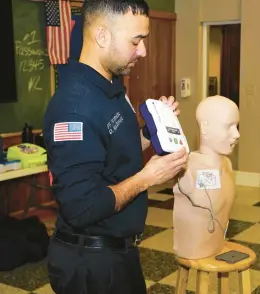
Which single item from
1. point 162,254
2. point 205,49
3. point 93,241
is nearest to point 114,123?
point 93,241

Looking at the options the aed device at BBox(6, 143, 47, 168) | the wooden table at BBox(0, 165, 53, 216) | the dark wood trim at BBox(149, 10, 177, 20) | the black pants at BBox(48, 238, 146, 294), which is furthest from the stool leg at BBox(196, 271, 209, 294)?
A: the dark wood trim at BBox(149, 10, 177, 20)

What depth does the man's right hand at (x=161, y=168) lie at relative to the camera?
1.47 metres

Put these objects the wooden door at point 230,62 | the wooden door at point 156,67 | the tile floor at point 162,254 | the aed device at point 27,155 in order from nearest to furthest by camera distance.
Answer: the tile floor at point 162,254 < the aed device at point 27,155 < the wooden door at point 156,67 < the wooden door at point 230,62

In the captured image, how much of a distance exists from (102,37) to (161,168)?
1.34 ft

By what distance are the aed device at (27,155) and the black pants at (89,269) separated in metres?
2.42

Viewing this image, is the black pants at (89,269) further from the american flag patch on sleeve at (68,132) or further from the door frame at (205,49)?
the door frame at (205,49)

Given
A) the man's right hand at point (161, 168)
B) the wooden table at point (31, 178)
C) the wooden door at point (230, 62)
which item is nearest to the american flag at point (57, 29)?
the wooden table at point (31, 178)

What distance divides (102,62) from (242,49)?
4583 mm

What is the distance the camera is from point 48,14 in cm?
453

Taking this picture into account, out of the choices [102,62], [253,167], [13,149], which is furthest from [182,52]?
[102,62]

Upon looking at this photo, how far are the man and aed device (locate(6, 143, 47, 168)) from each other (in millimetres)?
2409

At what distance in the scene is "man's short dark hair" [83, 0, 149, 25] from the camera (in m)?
1.44

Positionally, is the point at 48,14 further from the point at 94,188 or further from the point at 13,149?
the point at 94,188

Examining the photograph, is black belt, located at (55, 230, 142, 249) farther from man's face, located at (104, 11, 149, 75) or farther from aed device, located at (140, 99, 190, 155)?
man's face, located at (104, 11, 149, 75)
